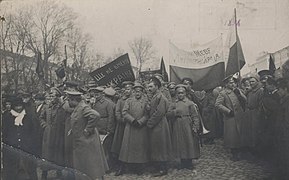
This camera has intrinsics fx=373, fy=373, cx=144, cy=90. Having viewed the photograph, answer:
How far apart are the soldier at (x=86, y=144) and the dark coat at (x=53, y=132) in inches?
4.3

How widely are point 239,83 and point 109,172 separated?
52.1 inches

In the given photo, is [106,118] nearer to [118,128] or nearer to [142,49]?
[118,128]

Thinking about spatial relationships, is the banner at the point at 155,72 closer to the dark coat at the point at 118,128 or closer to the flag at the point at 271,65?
the dark coat at the point at 118,128

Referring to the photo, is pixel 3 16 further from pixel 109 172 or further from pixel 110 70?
pixel 109 172

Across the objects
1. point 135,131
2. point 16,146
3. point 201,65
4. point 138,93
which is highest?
point 201,65

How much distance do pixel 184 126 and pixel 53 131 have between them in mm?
1095

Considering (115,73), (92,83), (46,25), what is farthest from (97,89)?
(46,25)

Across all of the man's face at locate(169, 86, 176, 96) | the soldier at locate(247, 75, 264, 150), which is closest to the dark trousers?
the man's face at locate(169, 86, 176, 96)

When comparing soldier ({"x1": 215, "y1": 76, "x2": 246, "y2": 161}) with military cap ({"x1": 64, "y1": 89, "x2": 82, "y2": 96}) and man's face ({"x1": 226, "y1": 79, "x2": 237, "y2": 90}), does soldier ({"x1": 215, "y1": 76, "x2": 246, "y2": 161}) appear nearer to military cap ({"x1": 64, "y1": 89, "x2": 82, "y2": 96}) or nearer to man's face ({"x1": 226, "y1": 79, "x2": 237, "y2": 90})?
man's face ({"x1": 226, "y1": 79, "x2": 237, "y2": 90})

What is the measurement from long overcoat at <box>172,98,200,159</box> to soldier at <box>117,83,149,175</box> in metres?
0.25

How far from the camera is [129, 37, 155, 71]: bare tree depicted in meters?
3.03

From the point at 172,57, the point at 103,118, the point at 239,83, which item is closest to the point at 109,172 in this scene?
the point at 103,118

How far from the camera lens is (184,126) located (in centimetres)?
315

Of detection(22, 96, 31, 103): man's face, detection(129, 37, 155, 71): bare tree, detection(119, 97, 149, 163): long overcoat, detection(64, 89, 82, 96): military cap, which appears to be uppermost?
detection(129, 37, 155, 71): bare tree
